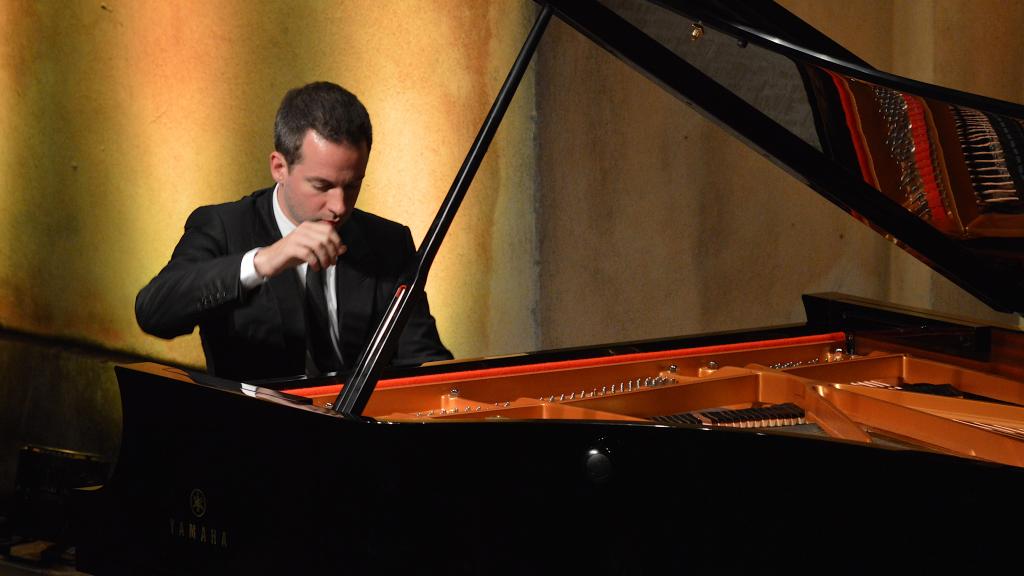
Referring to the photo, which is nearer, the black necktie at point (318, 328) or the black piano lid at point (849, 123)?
the black piano lid at point (849, 123)

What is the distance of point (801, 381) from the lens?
2.19 m

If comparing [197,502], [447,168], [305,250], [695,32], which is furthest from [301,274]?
[447,168]

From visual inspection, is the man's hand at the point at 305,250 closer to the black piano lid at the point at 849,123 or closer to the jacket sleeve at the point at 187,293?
the jacket sleeve at the point at 187,293

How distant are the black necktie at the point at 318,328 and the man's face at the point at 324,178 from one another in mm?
153

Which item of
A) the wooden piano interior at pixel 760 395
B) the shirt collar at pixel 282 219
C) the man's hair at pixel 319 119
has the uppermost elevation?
the man's hair at pixel 319 119

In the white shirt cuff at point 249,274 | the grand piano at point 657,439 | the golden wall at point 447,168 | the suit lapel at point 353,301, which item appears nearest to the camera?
the grand piano at point 657,439

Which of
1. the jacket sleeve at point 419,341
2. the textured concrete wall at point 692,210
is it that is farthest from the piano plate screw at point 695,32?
the textured concrete wall at point 692,210

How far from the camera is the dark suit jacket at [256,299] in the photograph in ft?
8.16

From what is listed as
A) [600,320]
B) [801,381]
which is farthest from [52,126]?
[801,381]

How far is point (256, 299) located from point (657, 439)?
1.37 m

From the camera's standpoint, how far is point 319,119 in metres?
2.75

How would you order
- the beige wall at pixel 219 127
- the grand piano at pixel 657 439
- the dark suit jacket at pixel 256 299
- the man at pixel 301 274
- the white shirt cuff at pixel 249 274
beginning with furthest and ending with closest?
1. the beige wall at pixel 219 127
2. the man at pixel 301 274
3. the dark suit jacket at pixel 256 299
4. the white shirt cuff at pixel 249 274
5. the grand piano at pixel 657 439

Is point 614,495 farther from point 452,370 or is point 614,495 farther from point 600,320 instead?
point 600,320

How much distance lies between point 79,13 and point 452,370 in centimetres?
307
